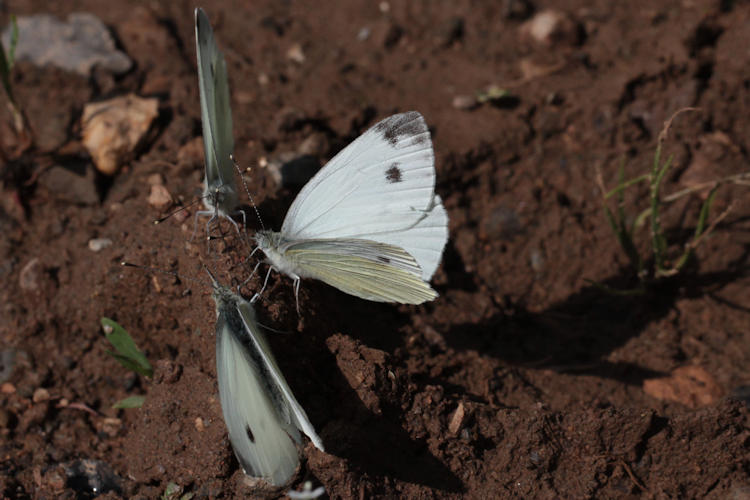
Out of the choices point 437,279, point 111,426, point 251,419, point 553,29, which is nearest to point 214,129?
point 251,419

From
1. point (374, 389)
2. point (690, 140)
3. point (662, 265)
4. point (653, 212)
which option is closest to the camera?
point (374, 389)

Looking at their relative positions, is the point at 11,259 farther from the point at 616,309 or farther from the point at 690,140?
the point at 690,140

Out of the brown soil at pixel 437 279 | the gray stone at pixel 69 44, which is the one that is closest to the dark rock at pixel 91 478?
the brown soil at pixel 437 279

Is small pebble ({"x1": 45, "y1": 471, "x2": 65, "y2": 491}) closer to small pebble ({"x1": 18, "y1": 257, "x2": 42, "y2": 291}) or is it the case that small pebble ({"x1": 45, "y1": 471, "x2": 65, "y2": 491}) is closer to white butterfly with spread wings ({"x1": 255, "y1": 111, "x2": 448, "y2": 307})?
small pebble ({"x1": 18, "y1": 257, "x2": 42, "y2": 291})

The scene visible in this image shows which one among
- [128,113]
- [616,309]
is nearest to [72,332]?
[128,113]

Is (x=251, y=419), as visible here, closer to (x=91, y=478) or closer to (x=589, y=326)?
(x=91, y=478)

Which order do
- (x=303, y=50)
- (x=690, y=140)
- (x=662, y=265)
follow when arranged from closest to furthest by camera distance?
(x=662, y=265)
(x=690, y=140)
(x=303, y=50)

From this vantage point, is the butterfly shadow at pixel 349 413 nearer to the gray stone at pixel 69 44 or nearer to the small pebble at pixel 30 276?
the small pebble at pixel 30 276
